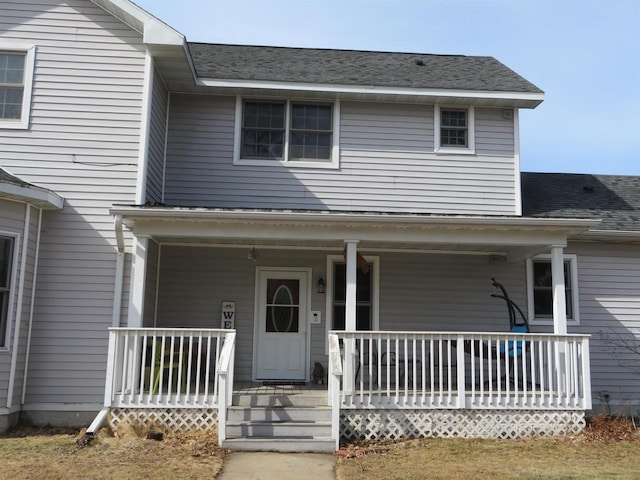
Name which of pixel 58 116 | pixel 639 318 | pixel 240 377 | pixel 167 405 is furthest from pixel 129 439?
pixel 639 318

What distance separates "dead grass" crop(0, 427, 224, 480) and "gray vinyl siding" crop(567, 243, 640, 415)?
6.88 m

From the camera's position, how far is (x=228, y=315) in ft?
32.8

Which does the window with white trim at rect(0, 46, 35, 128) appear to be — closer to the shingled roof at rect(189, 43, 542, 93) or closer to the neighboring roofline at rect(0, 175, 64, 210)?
the neighboring roofline at rect(0, 175, 64, 210)

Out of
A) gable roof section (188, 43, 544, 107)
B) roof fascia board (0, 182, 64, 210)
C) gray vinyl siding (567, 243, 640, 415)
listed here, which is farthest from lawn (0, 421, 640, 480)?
gable roof section (188, 43, 544, 107)

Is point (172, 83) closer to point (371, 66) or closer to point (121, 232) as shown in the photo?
point (121, 232)

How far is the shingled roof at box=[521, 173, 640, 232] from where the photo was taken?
1050cm

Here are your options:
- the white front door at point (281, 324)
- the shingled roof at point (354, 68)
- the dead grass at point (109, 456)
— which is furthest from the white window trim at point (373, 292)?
the dead grass at point (109, 456)

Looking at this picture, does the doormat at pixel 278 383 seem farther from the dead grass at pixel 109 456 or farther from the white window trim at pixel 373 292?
the dead grass at pixel 109 456

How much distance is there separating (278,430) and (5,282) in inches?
171

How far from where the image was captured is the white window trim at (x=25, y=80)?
348 inches

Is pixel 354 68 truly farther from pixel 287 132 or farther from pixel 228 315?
pixel 228 315

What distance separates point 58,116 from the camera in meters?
8.95

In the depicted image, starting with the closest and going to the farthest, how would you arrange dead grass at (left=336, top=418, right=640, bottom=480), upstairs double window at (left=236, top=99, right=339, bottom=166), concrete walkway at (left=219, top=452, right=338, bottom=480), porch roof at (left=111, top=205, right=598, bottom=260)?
concrete walkway at (left=219, top=452, right=338, bottom=480), dead grass at (left=336, top=418, right=640, bottom=480), porch roof at (left=111, top=205, right=598, bottom=260), upstairs double window at (left=236, top=99, right=339, bottom=166)

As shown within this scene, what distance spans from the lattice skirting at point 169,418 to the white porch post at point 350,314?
72.0 inches
